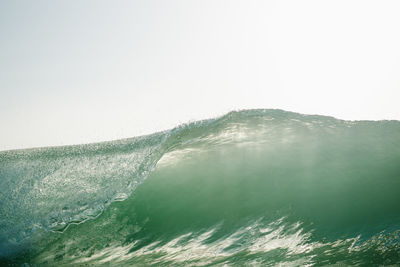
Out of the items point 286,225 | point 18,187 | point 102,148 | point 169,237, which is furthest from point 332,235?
point 18,187

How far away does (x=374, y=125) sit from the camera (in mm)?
6754

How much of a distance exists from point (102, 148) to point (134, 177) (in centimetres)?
142

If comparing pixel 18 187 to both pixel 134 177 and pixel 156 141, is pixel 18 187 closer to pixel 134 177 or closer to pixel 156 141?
pixel 134 177

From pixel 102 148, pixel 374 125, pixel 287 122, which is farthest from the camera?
pixel 374 125

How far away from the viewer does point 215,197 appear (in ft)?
15.6

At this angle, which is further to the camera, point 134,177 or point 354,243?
point 134,177

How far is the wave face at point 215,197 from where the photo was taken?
11.5ft

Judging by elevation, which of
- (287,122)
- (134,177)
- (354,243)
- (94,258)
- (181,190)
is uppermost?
(287,122)

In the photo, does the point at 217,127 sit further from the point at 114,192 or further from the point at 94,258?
the point at 94,258

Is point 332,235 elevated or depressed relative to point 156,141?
depressed

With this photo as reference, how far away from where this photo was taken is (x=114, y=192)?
445cm

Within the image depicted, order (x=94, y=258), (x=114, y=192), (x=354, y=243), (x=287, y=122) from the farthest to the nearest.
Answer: (x=287, y=122) → (x=114, y=192) → (x=94, y=258) → (x=354, y=243)

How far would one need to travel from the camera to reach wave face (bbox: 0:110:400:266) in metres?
3.51

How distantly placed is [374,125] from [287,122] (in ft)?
7.12
